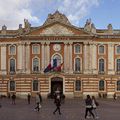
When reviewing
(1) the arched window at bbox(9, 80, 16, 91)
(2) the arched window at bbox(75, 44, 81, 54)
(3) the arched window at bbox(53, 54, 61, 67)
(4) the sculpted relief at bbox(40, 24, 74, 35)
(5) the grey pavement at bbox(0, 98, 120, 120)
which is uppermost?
(4) the sculpted relief at bbox(40, 24, 74, 35)

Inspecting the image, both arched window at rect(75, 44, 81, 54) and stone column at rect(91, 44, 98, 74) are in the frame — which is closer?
arched window at rect(75, 44, 81, 54)

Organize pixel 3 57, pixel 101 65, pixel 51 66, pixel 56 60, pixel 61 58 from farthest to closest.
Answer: pixel 3 57 → pixel 101 65 → pixel 61 58 → pixel 56 60 → pixel 51 66

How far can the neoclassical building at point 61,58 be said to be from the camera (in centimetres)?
8406

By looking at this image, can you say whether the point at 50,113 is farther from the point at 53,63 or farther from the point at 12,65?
the point at 12,65

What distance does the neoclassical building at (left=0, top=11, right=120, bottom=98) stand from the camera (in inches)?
3310

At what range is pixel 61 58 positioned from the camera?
3346 inches

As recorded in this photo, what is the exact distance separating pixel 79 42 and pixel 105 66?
6379 millimetres

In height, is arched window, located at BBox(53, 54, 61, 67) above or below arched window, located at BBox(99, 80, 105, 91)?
above

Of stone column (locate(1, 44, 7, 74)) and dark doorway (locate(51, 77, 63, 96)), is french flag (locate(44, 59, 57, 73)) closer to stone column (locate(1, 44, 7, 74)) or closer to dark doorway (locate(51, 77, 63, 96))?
dark doorway (locate(51, 77, 63, 96))

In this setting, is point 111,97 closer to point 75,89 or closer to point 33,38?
point 75,89

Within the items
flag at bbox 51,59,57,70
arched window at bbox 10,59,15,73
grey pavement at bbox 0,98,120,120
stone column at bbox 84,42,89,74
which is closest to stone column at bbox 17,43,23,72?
arched window at bbox 10,59,15,73

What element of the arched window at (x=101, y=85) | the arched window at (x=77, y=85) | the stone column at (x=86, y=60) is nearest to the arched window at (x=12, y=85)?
the arched window at (x=77, y=85)

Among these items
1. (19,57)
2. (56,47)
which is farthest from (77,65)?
(19,57)

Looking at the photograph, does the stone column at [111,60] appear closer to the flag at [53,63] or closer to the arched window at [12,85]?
the flag at [53,63]
